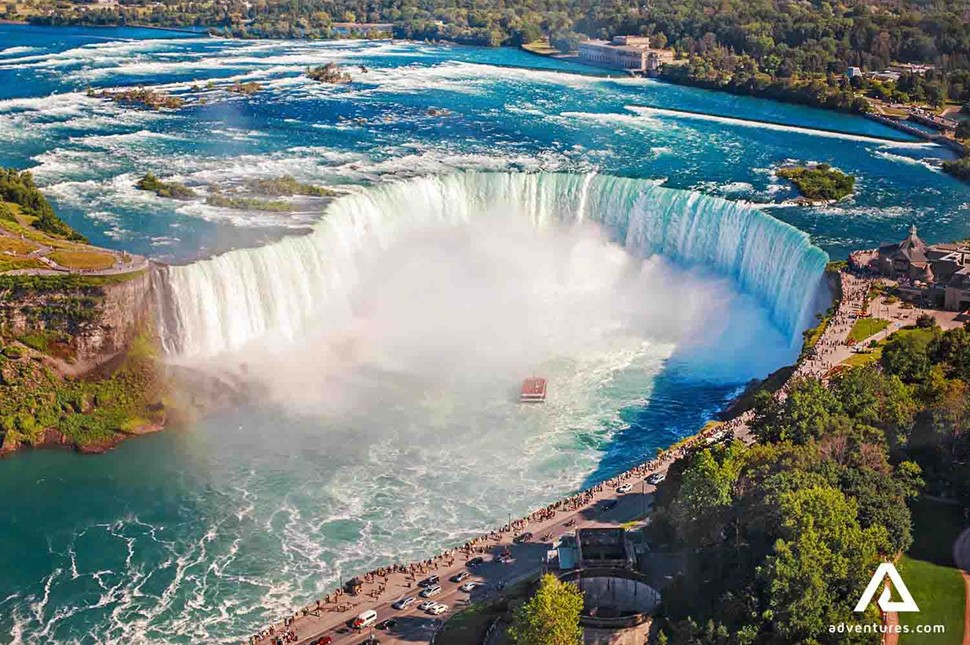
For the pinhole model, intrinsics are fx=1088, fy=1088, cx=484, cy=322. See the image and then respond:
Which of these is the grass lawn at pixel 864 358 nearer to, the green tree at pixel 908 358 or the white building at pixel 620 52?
the green tree at pixel 908 358

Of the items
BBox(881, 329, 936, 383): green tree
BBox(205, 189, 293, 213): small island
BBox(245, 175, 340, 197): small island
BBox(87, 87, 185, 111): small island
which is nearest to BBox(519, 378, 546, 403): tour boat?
BBox(881, 329, 936, 383): green tree

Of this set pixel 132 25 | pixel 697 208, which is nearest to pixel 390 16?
pixel 132 25

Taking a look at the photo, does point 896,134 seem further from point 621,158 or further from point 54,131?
point 54,131

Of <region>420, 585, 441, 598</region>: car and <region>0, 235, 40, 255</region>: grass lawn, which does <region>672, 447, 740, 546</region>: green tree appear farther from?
<region>0, 235, 40, 255</region>: grass lawn

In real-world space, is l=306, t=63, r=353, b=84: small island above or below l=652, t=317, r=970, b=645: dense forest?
above

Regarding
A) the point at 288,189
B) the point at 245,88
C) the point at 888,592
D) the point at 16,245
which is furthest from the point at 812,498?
the point at 245,88
